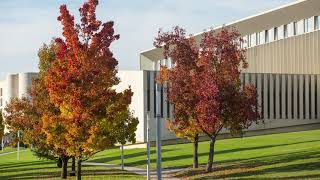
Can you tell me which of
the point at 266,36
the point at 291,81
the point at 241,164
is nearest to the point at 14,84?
the point at 266,36

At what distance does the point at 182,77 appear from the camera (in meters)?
32.4

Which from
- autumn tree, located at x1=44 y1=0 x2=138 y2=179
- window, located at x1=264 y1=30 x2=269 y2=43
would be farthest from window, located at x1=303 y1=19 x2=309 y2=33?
autumn tree, located at x1=44 y1=0 x2=138 y2=179

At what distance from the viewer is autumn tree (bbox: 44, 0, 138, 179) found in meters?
27.3

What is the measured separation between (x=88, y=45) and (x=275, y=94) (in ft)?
164

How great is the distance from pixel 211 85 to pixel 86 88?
6.08 metres

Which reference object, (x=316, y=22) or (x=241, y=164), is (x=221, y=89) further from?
(x=316, y=22)

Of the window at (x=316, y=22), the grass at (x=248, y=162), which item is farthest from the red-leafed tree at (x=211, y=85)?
the window at (x=316, y=22)

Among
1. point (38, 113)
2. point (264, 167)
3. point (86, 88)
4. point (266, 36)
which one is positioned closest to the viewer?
point (86, 88)

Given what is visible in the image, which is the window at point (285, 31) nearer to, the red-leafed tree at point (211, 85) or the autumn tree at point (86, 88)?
the red-leafed tree at point (211, 85)

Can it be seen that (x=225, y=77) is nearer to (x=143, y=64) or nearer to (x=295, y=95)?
(x=295, y=95)

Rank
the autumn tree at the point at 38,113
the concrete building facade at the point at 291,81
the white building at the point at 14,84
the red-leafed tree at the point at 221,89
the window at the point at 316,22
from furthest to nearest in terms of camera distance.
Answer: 1. the white building at the point at 14,84
2. the concrete building facade at the point at 291,81
3. the window at the point at 316,22
4. the autumn tree at the point at 38,113
5. the red-leafed tree at the point at 221,89

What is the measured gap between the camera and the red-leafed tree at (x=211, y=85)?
101ft

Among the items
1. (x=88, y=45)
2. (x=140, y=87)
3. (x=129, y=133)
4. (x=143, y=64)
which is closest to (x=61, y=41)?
(x=88, y=45)

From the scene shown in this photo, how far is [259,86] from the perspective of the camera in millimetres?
74938
